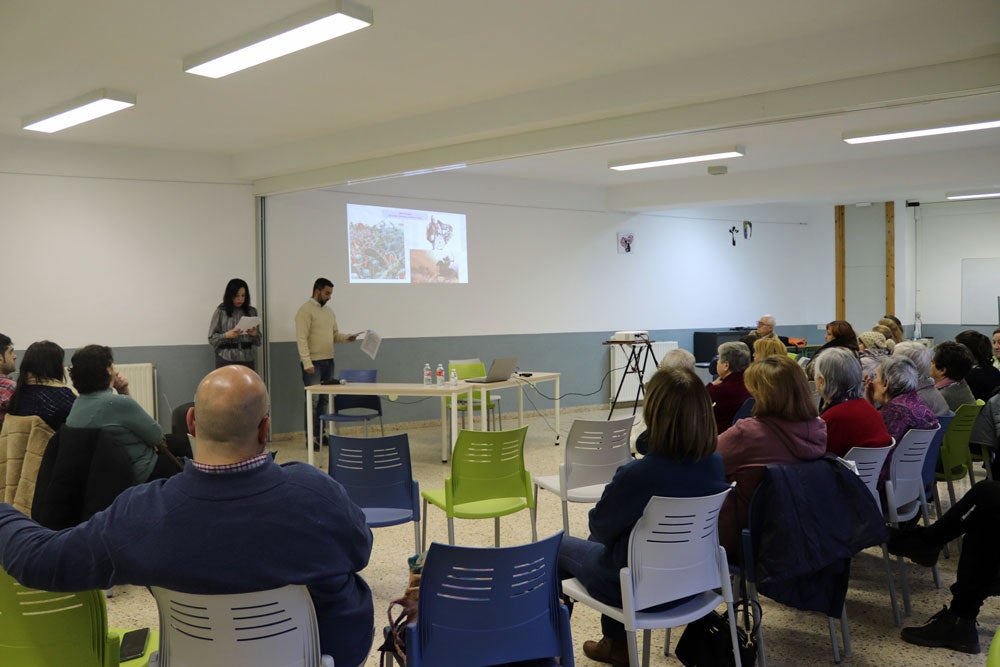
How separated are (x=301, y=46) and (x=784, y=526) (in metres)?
3.57

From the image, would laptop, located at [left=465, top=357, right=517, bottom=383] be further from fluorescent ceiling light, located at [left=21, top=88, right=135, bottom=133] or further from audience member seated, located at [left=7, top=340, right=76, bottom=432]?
audience member seated, located at [left=7, top=340, right=76, bottom=432]

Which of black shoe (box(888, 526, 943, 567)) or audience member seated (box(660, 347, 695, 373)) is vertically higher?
audience member seated (box(660, 347, 695, 373))

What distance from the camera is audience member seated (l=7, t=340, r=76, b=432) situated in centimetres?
374

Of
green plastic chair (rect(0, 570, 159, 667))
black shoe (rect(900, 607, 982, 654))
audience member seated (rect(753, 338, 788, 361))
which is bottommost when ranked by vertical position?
black shoe (rect(900, 607, 982, 654))

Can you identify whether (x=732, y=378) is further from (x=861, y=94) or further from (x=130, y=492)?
(x=130, y=492)

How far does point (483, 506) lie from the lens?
3.86m

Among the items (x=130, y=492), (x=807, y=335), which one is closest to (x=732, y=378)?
(x=130, y=492)

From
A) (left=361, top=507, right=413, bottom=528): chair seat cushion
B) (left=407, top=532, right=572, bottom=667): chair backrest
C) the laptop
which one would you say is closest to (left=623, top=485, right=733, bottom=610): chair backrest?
(left=407, top=532, right=572, bottom=667): chair backrest

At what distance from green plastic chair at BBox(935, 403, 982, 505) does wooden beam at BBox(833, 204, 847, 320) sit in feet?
29.2

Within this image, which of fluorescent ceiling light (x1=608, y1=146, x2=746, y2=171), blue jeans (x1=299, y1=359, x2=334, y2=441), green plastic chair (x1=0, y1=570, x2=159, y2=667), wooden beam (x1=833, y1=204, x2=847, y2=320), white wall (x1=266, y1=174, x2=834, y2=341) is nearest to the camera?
green plastic chair (x1=0, y1=570, x2=159, y2=667)

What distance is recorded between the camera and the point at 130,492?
5.61 ft

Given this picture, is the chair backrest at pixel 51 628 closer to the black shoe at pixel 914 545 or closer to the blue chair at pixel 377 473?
the blue chair at pixel 377 473

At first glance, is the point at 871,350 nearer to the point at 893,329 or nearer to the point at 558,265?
the point at 893,329

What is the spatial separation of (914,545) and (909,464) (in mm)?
400
